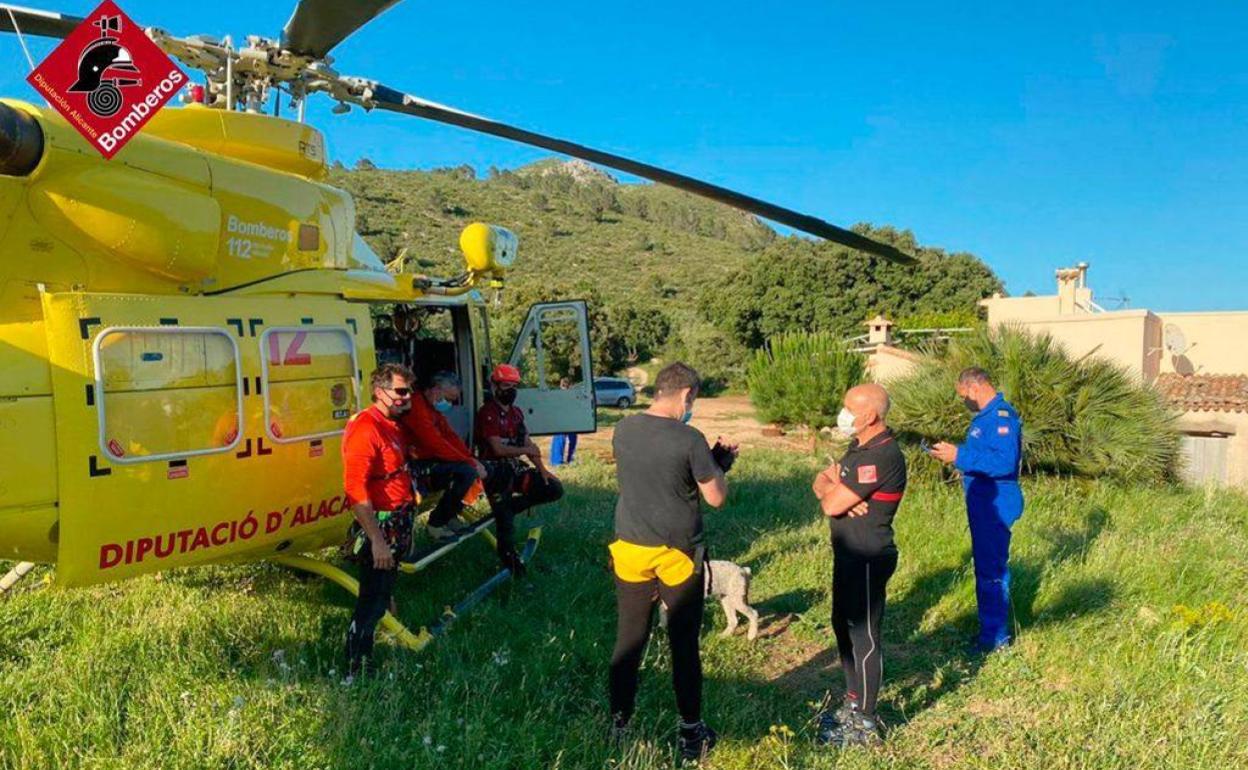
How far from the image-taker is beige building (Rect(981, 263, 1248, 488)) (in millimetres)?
12977

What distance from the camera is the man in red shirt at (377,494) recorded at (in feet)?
13.1

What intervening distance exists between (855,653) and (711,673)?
105cm

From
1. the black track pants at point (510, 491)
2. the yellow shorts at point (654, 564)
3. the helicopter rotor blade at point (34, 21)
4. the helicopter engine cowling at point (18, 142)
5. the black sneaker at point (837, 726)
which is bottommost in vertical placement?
Result: the black sneaker at point (837, 726)

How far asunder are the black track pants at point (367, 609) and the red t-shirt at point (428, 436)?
1.20 meters

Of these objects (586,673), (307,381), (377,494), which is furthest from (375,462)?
(586,673)

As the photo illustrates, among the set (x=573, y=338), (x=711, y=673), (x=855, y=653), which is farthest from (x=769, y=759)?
(x=573, y=338)

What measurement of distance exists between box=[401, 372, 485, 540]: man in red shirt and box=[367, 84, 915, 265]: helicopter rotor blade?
1749 millimetres

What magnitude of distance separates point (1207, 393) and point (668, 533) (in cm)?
1555

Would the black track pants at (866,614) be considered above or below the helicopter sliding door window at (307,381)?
below

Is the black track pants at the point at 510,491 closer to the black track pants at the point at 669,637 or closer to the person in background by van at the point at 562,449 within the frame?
the black track pants at the point at 669,637

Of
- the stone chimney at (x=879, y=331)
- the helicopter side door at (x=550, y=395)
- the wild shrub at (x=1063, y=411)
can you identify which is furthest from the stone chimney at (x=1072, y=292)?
the helicopter side door at (x=550, y=395)

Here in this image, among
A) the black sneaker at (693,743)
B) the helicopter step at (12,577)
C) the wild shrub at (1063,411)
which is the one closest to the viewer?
the black sneaker at (693,743)

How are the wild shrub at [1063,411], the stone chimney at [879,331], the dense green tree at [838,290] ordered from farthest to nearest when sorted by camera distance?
the dense green tree at [838,290] < the stone chimney at [879,331] < the wild shrub at [1063,411]

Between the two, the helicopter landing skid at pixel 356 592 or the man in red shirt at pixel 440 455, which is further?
the man in red shirt at pixel 440 455
